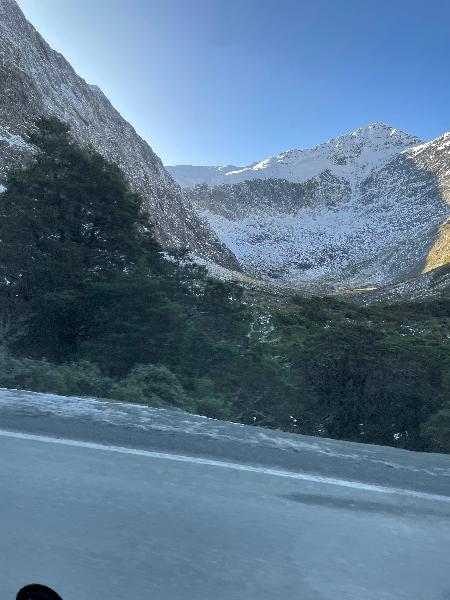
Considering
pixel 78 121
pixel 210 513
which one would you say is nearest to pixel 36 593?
pixel 210 513

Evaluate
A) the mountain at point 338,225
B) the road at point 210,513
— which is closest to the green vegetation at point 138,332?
the road at point 210,513

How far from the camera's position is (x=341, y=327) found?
18.4m

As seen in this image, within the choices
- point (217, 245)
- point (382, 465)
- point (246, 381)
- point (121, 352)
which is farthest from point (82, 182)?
point (217, 245)

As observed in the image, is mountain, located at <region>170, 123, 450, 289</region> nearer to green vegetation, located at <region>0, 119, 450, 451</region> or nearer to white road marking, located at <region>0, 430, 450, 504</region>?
green vegetation, located at <region>0, 119, 450, 451</region>

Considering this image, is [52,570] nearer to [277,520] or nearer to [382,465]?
[277,520]

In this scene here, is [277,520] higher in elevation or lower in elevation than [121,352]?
higher

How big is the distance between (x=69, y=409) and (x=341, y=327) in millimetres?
15408

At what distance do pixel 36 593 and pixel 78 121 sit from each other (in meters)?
75.1

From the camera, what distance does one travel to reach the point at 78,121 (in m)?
69.9

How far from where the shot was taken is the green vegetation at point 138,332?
11195 mm

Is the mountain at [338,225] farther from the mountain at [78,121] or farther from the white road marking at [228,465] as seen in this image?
the white road marking at [228,465]

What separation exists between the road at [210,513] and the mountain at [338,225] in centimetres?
10566

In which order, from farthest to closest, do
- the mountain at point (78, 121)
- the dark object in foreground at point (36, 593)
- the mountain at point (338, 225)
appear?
the mountain at point (338, 225)
the mountain at point (78, 121)
the dark object in foreground at point (36, 593)

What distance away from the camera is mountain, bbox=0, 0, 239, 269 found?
5525 cm
